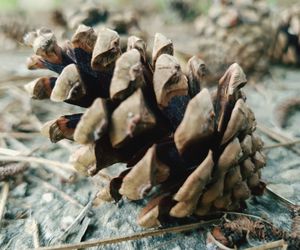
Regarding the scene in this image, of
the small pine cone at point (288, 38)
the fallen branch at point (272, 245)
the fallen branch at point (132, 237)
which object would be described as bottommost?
the fallen branch at point (132, 237)

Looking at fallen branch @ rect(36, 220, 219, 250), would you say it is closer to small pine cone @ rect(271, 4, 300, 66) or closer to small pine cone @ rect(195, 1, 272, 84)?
small pine cone @ rect(195, 1, 272, 84)

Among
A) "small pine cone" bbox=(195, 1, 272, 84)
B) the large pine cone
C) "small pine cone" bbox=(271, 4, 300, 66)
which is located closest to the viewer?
the large pine cone

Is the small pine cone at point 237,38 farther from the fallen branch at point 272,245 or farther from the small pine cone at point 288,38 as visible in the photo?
the fallen branch at point 272,245

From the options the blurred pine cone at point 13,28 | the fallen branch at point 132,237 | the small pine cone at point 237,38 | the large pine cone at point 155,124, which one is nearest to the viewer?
the large pine cone at point 155,124

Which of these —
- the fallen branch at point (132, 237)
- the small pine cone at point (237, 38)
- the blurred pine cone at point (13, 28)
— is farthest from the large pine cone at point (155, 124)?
the blurred pine cone at point (13, 28)

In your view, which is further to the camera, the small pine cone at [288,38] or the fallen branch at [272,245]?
the small pine cone at [288,38]

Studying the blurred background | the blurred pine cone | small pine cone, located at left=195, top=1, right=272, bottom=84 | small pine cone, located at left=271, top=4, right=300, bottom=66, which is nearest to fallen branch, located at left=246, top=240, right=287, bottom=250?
the blurred background

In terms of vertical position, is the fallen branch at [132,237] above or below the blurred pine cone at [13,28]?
below
